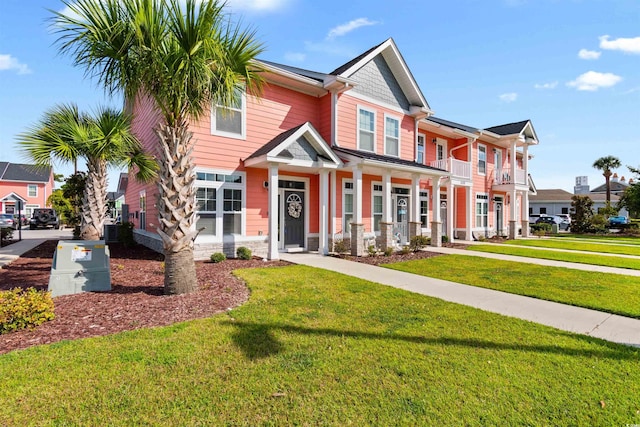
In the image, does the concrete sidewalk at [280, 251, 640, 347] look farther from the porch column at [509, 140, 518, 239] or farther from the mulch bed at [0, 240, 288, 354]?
the porch column at [509, 140, 518, 239]

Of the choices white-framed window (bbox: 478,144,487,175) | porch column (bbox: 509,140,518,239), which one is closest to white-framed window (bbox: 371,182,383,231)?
white-framed window (bbox: 478,144,487,175)

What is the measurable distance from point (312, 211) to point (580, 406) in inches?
420

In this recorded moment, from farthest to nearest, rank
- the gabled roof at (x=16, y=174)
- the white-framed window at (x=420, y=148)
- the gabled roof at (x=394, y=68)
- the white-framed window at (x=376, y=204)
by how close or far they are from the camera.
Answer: the gabled roof at (x=16, y=174), the white-framed window at (x=420, y=148), the white-framed window at (x=376, y=204), the gabled roof at (x=394, y=68)

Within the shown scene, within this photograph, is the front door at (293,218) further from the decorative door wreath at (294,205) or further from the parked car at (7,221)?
the parked car at (7,221)

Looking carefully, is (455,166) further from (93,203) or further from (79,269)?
(79,269)

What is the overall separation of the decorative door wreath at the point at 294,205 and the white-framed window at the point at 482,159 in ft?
48.1

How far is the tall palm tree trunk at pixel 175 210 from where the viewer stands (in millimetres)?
6094

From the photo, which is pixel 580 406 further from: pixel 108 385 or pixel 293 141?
pixel 293 141

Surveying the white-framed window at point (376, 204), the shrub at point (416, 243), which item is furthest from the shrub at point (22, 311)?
the white-framed window at point (376, 204)

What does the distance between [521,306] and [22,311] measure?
26.4ft

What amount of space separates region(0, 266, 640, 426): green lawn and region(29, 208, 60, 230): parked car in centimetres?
3424

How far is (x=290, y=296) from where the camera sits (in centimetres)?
620

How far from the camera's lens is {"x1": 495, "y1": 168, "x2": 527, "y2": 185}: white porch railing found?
2222 centimetres

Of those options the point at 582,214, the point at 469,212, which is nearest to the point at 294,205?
the point at 469,212
